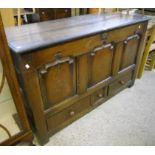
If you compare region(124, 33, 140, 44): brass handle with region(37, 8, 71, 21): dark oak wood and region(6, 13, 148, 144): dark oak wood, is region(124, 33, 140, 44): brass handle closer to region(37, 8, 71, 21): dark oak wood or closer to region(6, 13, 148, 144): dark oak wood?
region(6, 13, 148, 144): dark oak wood

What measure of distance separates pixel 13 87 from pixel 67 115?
654 millimetres

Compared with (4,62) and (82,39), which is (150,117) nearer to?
(82,39)

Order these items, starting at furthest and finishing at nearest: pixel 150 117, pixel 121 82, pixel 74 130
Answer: pixel 121 82 → pixel 150 117 → pixel 74 130

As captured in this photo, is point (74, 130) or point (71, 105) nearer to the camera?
point (71, 105)

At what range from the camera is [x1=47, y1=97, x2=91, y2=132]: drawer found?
52.9 inches

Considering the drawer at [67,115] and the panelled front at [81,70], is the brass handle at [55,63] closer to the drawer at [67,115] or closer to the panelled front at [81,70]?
the panelled front at [81,70]

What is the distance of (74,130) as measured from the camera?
1520mm

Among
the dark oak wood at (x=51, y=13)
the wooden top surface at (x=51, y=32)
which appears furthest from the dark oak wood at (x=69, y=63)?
the dark oak wood at (x=51, y=13)

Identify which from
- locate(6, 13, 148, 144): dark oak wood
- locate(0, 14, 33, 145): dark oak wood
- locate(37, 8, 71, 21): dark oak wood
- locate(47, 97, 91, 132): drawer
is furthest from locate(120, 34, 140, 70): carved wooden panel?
locate(37, 8, 71, 21): dark oak wood

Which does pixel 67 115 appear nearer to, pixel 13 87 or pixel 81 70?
pixel 81 70

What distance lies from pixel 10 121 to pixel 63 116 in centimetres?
45

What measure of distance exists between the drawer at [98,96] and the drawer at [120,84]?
9cm

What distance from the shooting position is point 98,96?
1.66 metres
